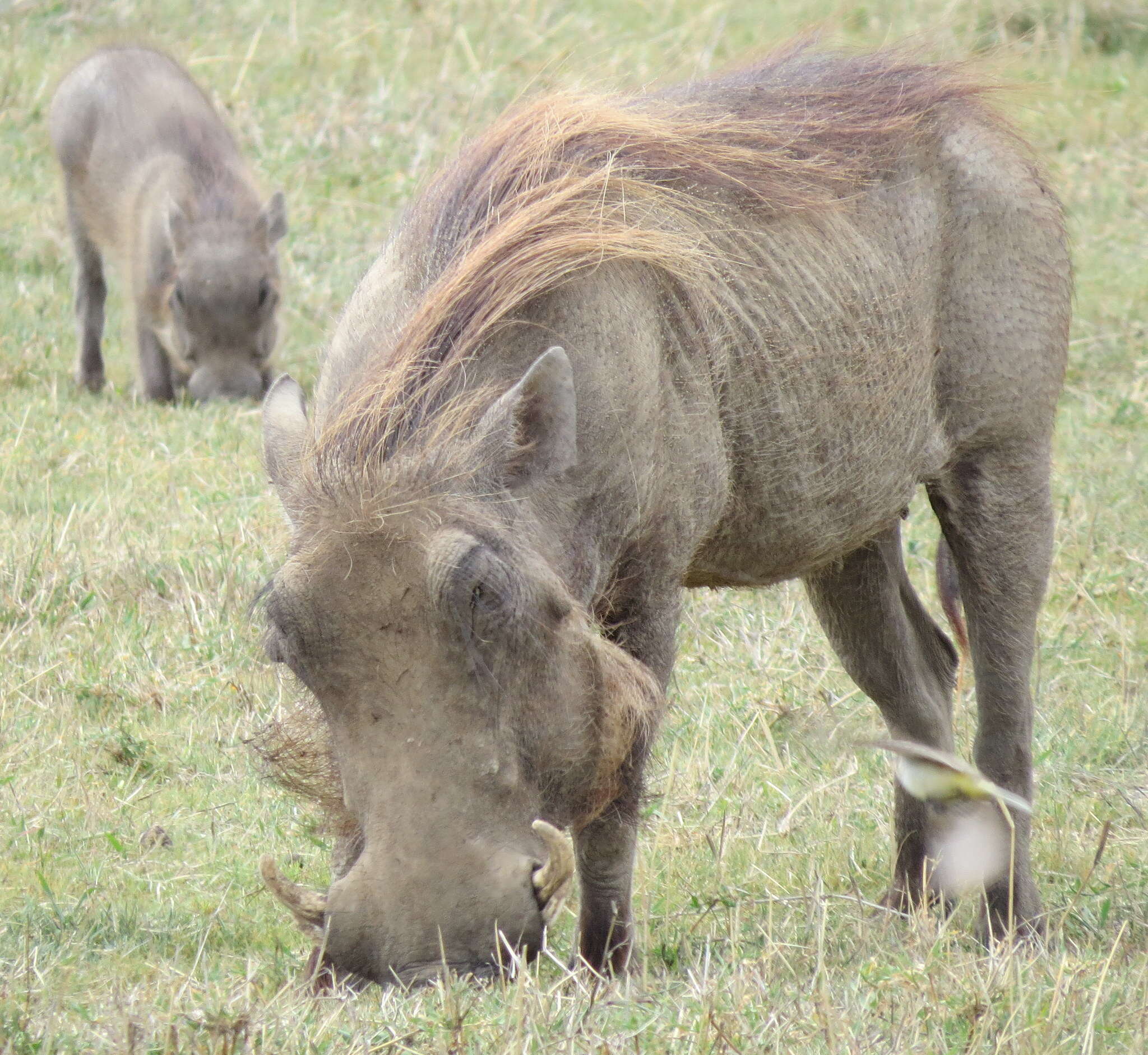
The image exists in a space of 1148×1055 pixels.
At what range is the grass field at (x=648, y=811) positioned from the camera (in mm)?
2434

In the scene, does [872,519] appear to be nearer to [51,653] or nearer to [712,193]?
[712,193]

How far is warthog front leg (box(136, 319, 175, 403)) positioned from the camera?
752 cm

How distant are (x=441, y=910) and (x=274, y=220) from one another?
5848 millimetres

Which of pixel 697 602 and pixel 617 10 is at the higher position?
pixel 617 10

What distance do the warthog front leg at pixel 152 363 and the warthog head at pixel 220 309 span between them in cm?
6

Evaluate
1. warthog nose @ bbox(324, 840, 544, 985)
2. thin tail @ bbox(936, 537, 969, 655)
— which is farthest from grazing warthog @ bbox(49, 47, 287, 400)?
warthog nose @ bbox(324, 840, 544, 985)

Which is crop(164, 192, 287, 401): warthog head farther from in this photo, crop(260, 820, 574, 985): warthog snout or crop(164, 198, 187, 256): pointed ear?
crop(260, 820, 574, 985): warthog snout

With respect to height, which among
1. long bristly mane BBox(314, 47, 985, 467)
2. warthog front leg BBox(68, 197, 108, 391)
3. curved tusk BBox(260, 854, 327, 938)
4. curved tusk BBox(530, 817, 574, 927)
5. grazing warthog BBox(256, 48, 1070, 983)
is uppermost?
long bristly mane BBox(314, 47, 985, 467)

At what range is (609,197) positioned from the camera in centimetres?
290

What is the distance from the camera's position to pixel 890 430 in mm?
3283

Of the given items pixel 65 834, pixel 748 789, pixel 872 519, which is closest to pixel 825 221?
pixel 872 519

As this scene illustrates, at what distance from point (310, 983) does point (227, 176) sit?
237 inches

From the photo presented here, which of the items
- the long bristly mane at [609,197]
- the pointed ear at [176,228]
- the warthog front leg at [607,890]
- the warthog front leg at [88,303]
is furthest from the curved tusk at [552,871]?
the pointed ear at [176,228]

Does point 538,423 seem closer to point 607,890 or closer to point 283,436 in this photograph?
point 283,436
